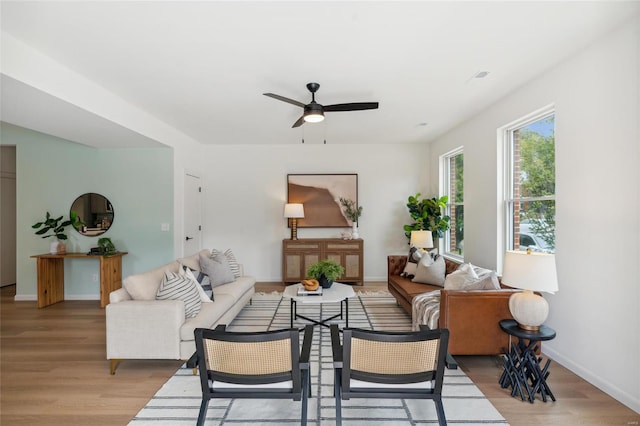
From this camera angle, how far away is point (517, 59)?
8.91 ft

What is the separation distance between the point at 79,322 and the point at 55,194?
216 cm

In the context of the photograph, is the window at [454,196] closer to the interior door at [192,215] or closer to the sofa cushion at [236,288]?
the sofa cushion at [236,288]

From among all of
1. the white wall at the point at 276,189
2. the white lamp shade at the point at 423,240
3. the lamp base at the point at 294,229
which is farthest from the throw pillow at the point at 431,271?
the lamp base at the point at 294,229

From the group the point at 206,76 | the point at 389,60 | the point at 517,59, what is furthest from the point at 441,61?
the point at 206,76

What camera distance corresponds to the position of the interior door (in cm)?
545

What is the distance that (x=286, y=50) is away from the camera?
254 cm

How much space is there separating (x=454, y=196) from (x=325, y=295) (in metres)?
3.15

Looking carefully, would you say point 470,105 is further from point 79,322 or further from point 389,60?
point 79,322

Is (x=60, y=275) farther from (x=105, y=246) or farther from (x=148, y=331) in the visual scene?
(x=148, y=331)

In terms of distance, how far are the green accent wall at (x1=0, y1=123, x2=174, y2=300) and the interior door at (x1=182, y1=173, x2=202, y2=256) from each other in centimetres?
50

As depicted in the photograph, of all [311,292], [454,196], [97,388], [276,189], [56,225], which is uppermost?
[276,189]

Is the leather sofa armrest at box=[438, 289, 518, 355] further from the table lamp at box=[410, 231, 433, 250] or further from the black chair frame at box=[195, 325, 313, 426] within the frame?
the table lamp at box=[410, 231, 433, 250]

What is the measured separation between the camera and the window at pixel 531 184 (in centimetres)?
308

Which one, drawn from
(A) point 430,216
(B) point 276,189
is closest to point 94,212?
(B) point 276,189
